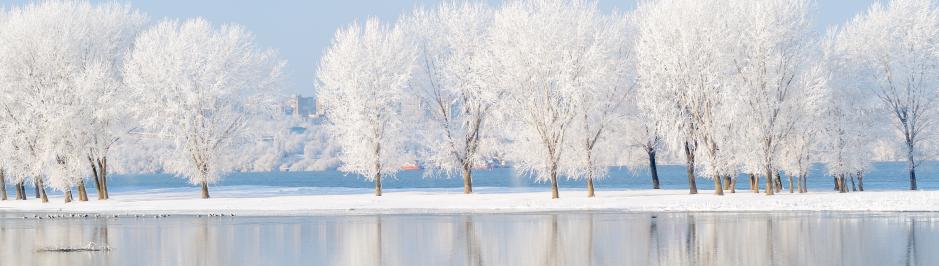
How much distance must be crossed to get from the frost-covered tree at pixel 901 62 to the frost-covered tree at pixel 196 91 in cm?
3273

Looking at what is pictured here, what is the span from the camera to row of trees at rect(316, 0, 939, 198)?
53.7 metres

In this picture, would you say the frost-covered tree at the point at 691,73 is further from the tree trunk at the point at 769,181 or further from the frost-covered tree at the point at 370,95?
the frost-covered tree at the point at 370,95

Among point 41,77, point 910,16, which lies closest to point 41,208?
point 41,77

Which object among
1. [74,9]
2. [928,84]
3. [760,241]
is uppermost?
[74,9]

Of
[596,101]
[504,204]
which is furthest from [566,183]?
[504,204]

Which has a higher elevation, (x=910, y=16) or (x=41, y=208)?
(x=910, y=16)

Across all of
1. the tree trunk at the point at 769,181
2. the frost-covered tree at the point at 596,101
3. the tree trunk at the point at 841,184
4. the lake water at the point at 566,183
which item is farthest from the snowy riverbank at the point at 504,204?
the lake water at the point at 566,183

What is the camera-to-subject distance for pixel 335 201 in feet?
191

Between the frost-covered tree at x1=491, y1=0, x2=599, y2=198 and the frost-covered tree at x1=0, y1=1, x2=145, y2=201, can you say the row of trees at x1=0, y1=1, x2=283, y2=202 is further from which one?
the frost-covered tree at x1=491, y1=0, x2=599, y2=198

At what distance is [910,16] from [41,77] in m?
45.6

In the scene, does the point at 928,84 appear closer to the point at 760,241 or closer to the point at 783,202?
the point at 783,202

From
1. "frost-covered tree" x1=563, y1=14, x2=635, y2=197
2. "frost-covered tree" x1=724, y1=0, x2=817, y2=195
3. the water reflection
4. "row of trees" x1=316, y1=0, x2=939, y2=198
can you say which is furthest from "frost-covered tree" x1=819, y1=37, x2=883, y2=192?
the water reflection

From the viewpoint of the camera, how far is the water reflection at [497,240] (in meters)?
27.7

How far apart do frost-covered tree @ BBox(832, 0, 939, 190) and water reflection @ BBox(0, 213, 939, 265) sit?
20.3 meters
